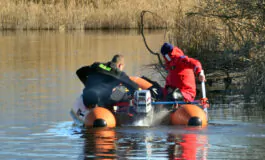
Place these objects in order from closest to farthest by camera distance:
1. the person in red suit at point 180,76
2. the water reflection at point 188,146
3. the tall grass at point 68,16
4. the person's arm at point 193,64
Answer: the water reflection at point 188,146
the person's arm at point 193,64
the person in red suit at point 180,76
the tall grass at point 68,16

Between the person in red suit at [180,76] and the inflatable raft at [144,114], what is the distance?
166 mm

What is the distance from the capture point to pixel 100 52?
2812cm

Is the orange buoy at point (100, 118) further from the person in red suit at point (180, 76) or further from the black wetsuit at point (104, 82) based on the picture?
the person in red suit at point (180, 76)

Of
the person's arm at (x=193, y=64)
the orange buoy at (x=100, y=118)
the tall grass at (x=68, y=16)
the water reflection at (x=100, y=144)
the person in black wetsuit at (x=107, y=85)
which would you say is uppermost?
the tall grass at (x=68, y=16)

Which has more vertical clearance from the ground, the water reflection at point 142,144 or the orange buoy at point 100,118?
the orange buoy at point 100,118

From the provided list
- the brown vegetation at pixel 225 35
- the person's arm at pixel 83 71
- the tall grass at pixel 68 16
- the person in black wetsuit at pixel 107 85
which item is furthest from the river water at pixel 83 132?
the tall grass at pixel 68 16

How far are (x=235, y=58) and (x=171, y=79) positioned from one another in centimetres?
423

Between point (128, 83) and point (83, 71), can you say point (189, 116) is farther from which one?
point (83, 71)

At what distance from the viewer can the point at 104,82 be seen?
509 inches

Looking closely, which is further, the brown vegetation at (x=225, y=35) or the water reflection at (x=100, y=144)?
the brown vegetation at (x=225, y=35)

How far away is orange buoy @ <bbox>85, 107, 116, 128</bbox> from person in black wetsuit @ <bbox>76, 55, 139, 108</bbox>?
1.37ft

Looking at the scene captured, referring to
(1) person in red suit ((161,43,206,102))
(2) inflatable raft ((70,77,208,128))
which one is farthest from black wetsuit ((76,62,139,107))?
(1) person in red suit ((161,43,206,102))

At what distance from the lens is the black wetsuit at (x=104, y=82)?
12828 millimetres

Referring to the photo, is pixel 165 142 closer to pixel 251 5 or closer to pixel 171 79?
pixel 171 79
